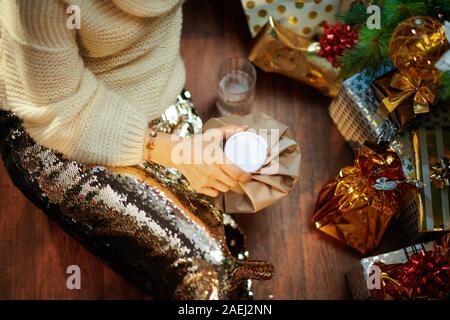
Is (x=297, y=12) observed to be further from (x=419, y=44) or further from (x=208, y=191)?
(x=208, y=191)

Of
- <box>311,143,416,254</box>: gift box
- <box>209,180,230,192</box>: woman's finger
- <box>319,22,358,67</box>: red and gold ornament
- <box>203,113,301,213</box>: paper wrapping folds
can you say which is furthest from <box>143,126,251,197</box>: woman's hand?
<box>319,22,358,67</box>: red and gold ornament

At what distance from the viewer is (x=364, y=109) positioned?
A: 122 cm

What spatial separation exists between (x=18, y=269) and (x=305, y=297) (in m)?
0.76

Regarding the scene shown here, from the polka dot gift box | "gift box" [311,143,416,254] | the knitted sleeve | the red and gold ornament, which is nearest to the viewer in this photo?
the knitted sleeve

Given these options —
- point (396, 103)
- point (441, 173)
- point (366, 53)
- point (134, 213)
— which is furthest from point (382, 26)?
point (134, 213)

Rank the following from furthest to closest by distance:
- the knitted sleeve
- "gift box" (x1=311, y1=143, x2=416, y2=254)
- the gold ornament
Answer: "gift box" (x1=311, y1=143, x2=416, y2=254) → the gold ornament → the knitted sleeve

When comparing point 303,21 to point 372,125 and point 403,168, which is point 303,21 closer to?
point 372,125

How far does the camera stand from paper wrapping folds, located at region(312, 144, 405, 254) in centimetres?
113

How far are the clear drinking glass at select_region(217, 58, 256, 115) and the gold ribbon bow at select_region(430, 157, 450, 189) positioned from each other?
52 cm

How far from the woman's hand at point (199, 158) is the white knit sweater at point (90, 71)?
0.05 m

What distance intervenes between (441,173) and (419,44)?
1.08ft

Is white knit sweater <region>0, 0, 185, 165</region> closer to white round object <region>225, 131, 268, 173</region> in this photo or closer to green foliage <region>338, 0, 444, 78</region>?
white round object <region>225, 131, 268, 173</region>

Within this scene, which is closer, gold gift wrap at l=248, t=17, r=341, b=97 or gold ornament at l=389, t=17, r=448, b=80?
gold ornament at l=389, t=17, r=448, b=80

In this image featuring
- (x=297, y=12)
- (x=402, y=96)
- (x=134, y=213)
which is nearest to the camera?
(x=134, y=213)
